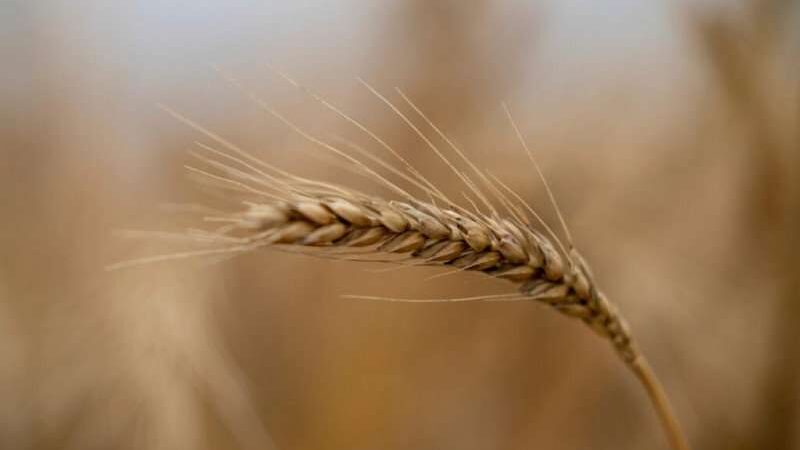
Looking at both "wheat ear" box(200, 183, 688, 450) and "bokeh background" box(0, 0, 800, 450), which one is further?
"bokeh background" box(0, 0, 800, 450)

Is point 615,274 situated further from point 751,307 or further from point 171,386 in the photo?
point 171,386

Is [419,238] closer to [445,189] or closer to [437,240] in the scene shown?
[437,240]

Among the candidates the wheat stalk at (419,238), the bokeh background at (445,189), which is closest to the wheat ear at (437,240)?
the wheat stalk at (419,238)

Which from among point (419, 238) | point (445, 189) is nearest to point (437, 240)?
point (419, 238)

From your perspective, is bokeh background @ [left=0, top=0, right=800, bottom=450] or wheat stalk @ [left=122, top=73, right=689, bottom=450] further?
bokeh background @ [left=0, top=0, right=800, bottom=450]

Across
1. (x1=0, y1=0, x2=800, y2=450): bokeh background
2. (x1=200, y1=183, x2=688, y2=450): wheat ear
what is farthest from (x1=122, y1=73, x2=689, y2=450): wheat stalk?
(x1=0, y1=0, x2=800, y2=450): bokeh background

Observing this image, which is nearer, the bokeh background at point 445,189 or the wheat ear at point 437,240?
the wheat ear at point 437,240

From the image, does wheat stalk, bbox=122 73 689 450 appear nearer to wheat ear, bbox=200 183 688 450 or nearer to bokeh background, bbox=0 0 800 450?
wheat ear, bbox=200 183 688 450

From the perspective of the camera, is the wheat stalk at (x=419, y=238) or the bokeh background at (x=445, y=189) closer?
the wheat stalk at (x=419, y=238)

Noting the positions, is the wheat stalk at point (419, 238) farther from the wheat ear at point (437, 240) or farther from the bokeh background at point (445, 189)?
the bokeh background at point (445, 189)
